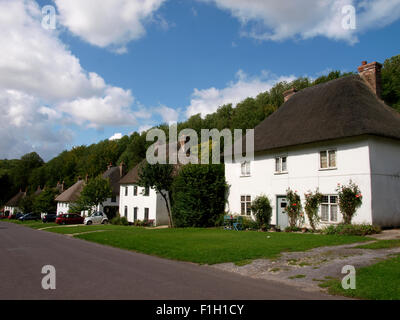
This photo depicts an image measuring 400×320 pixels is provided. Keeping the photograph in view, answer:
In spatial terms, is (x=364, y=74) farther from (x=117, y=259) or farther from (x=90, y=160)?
(x=90, y=160)

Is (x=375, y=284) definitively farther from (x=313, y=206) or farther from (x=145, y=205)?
(x=145, y=205)

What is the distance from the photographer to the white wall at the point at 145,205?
36688 mm

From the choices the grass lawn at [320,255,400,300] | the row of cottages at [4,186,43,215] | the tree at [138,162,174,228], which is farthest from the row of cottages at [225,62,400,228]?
the row of cottages at [4,186,43,215]

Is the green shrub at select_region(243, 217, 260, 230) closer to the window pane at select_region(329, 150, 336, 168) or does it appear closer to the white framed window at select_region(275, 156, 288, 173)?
the white framed window at select_region(275, 156, 288, 173)

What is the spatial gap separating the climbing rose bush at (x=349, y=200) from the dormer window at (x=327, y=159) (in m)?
1.77

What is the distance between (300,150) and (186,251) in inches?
488

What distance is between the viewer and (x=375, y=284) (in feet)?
24.7

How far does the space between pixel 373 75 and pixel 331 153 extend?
8.23m

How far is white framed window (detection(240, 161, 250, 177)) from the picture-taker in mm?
26688

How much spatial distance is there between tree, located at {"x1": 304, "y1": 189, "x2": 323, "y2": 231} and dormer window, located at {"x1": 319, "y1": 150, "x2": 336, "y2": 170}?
5.72 ft

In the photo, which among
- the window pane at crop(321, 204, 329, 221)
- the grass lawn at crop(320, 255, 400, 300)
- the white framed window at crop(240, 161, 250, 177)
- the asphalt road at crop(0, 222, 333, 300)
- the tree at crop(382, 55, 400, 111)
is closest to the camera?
the grass lawn at crop(320, 255, 400, 300)

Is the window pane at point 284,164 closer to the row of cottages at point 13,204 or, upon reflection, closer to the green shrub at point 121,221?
the green shrub at point 121,221

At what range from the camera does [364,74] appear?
2486cm
